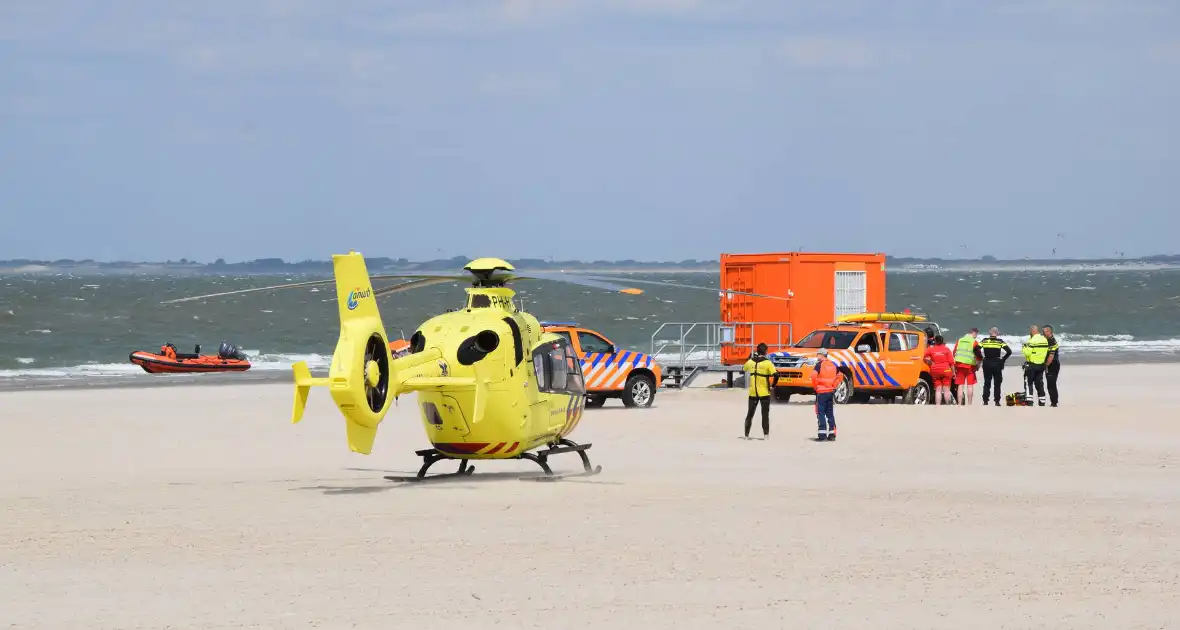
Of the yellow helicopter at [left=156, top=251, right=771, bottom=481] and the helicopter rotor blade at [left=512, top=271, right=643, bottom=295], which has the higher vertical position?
the helicopter rotor blade at [left=512, top=271, right=643, bottom=295]

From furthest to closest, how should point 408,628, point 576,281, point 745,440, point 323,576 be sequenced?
point 745,440 → point 576,281 → point 323,576 → point 408,628

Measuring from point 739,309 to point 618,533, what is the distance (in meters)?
21.0

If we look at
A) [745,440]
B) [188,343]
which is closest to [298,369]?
[745,440]

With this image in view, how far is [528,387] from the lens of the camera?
672 inches

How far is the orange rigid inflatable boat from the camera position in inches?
1839

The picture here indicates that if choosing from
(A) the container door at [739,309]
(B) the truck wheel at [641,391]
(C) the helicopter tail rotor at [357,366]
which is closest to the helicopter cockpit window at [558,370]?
(C) the helicopter tail rotor at [357,366]

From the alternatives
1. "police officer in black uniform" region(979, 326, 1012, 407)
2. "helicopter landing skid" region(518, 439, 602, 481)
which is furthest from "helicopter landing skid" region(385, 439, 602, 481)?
"police officer in black uniform" region(979, 326, 1012, 407)

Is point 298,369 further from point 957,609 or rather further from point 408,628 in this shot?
point 957,609

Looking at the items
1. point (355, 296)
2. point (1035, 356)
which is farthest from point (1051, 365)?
point (355, 296)

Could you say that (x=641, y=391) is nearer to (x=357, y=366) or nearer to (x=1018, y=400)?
(x=1018, y=400)

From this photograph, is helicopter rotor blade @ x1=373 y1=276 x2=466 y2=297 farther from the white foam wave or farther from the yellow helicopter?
the white foam wave

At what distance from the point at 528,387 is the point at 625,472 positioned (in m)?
2.01

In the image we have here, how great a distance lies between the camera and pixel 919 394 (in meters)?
30.0

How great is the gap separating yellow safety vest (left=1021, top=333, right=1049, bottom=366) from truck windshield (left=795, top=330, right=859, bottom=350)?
3480 millimetres
